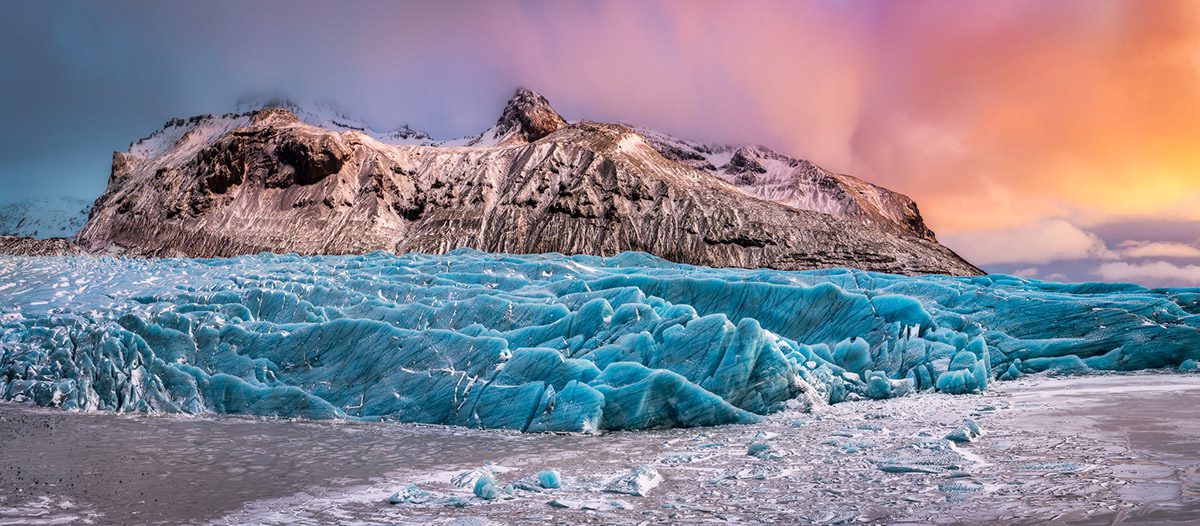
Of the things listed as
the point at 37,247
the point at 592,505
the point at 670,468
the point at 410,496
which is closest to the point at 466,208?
the point at 37,247

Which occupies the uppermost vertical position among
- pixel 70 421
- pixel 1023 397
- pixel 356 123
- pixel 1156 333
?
pixel 356 123

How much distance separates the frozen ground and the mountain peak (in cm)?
11094

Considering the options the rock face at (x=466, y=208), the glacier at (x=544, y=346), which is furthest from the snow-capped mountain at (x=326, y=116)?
the glacier at (x=544, y=346)

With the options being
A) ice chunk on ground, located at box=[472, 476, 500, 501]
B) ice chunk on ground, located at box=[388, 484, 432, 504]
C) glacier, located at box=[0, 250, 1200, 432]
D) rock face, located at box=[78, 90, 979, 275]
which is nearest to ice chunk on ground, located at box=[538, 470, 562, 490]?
ice chunk on ground, located at box=[472, 476, 500, 501]

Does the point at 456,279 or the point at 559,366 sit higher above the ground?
→ the point at 456,279

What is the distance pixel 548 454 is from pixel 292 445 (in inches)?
118

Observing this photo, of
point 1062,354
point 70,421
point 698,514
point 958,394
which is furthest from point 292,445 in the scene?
point 1062,354

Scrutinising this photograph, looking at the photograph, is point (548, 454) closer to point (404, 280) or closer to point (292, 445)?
point (292, 445)

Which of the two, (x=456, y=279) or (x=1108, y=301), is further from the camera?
(x=456, y=279)

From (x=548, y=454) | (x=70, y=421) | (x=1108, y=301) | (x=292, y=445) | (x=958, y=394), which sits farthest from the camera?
(x=1108, y=301)

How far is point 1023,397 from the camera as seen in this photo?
35.1 ft

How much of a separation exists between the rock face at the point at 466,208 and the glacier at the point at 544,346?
5869 centimetres

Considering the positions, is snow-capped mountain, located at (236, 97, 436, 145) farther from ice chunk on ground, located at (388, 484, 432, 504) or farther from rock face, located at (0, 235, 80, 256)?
ice chunk on ground, located at (388, 484, 432, 504)

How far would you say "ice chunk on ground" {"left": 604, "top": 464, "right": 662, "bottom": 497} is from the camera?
6195 millimetres
